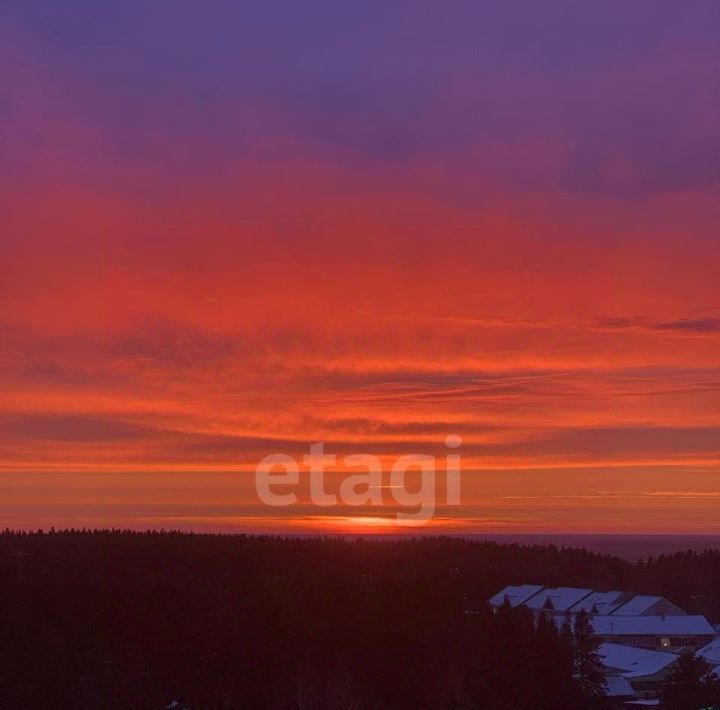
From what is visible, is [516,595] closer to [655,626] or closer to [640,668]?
[655,626]

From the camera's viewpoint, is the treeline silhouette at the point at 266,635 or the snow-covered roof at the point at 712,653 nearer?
the treeline silhouette at the point at 266,635

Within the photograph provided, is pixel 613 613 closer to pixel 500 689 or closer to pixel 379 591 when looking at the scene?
pixel 379 591

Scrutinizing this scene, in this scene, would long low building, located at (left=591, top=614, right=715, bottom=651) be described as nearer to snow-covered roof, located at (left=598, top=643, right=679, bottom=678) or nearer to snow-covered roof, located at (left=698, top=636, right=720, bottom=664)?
snow-covered roof, located at (left=698, top=636, right=720, bottom=664)

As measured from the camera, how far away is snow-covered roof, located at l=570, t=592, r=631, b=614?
9112 centimetres

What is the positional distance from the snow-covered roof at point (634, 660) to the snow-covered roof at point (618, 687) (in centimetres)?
125

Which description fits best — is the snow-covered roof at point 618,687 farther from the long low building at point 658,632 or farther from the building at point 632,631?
the long low building at point 658,632

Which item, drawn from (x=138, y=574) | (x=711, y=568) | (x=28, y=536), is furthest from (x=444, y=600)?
(x=28, y=536)

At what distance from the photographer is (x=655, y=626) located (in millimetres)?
81938

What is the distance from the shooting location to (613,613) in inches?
3467

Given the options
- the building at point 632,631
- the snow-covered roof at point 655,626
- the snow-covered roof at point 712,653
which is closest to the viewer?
the building at point 632,631

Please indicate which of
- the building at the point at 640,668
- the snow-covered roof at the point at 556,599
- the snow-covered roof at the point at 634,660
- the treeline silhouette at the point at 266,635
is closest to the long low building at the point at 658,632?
the treeline silhouette at the point at 266,635

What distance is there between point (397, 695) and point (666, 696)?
14.0m

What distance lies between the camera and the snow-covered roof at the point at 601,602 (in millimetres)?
91125

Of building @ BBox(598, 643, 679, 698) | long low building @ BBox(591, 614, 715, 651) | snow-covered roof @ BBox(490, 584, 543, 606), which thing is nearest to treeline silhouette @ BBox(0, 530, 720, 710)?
snow-covered roof @ BBox(490, 584, 543, 606)
